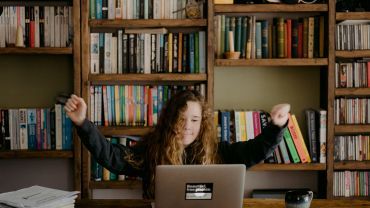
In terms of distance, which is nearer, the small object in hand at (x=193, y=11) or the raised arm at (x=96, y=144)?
the raised arm at (x=96, y=144)

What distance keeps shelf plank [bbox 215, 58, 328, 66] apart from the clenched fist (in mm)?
827

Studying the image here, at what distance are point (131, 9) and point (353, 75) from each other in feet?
4.58

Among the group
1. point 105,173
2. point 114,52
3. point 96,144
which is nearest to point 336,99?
point 114,52

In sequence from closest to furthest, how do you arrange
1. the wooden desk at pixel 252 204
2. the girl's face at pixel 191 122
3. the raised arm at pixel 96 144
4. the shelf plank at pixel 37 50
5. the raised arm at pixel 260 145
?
the wooden desk at pixel 252 204 → the raised arm at pixel 96 144 → the raised arm at pixel 260 145 → the girl's face at pixel 191 122 → the shelf plank at pixel 37 50

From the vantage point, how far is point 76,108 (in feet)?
7.63

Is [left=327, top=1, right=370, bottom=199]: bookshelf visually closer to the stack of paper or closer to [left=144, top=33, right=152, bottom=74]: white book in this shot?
[left=144, top=33, right=152, bottom=74]: white book

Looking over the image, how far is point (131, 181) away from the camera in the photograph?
3365 millimetres

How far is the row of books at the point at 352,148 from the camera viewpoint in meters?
3.38

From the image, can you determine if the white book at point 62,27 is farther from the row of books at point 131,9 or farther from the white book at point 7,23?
the white book at point 7,23

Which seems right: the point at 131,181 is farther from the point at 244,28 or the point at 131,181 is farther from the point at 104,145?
the point at 244,28

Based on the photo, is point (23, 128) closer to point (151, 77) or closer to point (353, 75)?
point (151, 77)

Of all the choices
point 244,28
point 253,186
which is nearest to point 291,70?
point 244,28

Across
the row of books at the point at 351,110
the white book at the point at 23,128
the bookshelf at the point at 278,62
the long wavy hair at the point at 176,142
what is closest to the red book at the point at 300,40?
the bookshelf at the point at 278,62

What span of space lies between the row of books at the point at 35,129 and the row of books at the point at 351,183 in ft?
5.37
